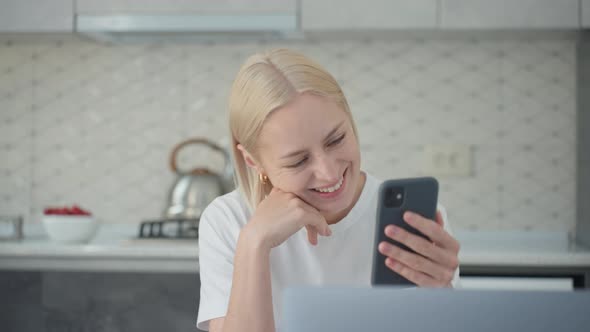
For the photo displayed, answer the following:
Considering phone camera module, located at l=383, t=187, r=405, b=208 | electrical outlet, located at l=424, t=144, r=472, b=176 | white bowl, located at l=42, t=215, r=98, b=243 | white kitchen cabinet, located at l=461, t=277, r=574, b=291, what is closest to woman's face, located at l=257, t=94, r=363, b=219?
phone camera module, located at l=383, t=187, r=405, b=208

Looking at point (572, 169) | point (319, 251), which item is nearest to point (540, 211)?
point (572, 169)

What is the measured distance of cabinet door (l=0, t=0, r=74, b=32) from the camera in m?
2.57

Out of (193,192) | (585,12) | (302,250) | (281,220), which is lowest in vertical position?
(193,192)

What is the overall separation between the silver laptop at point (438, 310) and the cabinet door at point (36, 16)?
224 cm

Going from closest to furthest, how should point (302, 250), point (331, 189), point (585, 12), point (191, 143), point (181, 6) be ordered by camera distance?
1. point (331, 189)
2. point (302, 250)
3. point (585, 12)
4. point (181, 6)
5. point (191, 143)

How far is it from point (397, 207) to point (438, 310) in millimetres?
512

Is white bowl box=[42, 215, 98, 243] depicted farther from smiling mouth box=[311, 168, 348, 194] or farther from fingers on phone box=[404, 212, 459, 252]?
fingers on phone box=[404, 212, 459, 252]

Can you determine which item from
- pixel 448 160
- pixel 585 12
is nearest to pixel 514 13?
pixel 585 12

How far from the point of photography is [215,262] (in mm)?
1226

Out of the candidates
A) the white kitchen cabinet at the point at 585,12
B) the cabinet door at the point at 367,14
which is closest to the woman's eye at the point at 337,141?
the cabinet door at the point at 367,14

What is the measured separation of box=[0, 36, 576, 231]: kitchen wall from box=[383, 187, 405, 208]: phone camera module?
1739mm

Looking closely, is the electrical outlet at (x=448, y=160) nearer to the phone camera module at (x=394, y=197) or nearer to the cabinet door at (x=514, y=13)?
the cabinet door at (x=514, y=13)

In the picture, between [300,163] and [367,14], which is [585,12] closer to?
[367,14]

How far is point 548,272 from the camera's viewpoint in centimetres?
223
